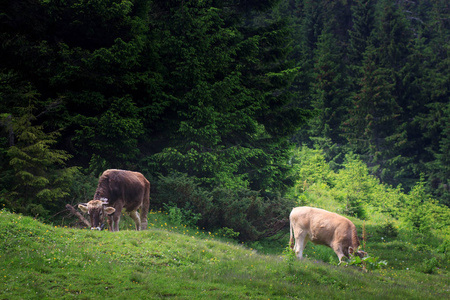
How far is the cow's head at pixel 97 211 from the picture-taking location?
12.7 m

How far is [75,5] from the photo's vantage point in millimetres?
17719

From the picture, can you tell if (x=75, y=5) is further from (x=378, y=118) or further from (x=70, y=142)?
(x=378, y=118)

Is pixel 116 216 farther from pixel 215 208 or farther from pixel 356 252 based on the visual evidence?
pixel 356 252

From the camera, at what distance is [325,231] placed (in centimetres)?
1434

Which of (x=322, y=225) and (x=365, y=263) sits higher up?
(x=322, y=225)

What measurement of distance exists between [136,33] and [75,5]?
114 inches

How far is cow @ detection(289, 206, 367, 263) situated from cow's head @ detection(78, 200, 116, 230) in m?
6.51

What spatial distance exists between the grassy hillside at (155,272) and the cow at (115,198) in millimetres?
675

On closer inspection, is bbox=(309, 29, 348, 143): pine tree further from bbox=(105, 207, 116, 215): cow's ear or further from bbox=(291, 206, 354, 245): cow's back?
bbox=(105, 207, 116, 215): cow's ear

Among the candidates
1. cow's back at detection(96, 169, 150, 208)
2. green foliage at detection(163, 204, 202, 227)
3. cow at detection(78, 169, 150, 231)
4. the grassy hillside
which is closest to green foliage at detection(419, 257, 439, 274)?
the grassy hillside

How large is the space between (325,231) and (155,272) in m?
6.44

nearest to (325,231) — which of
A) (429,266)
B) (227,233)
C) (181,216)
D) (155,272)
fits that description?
(429,266)

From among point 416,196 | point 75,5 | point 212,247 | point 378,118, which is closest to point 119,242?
point 212,247

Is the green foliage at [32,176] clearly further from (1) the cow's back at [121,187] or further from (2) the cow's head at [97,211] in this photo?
(2) the cow's head at [97,211]
